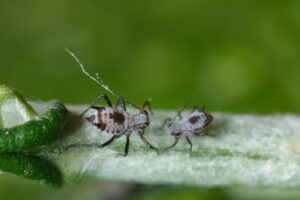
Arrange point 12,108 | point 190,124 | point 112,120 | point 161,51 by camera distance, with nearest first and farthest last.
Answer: point 12,108
point 112,120
point 190,124
point 161,51

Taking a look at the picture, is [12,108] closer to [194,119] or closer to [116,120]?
[116,120]

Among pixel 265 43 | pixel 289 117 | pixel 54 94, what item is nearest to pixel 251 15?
pixel 265 43

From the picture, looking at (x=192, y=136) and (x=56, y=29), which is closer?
(x=192, y=136)

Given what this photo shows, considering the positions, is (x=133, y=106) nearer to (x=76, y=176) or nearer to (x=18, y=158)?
(x=76, y=176)

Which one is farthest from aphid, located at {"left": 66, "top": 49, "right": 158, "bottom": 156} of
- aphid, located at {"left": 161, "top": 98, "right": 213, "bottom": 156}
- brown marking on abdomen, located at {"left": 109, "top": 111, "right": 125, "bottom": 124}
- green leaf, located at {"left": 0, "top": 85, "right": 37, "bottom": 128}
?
green leaf, located at {"left": 0, "top": 85, "right": 37, "bottom": 128}

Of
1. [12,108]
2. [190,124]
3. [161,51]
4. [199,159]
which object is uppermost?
[161,51]

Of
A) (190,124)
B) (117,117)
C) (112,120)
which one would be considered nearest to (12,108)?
(112,120)

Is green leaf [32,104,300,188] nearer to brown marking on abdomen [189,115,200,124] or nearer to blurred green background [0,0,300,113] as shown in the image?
brown marking on abdomen [189,115,200,124]
